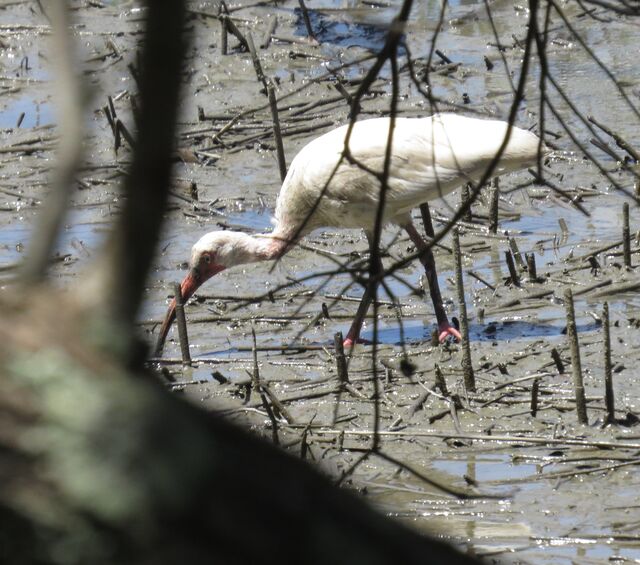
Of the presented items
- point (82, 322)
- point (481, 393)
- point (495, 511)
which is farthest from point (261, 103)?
point (82, 322)

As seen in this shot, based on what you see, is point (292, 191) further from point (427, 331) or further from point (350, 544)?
point (350, 544)

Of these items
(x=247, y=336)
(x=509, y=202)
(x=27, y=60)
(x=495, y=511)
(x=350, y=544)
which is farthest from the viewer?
(x=27, y=60)

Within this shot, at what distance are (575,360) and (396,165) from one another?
7.17 feet

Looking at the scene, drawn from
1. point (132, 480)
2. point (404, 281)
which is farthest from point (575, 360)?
point (132, 480)

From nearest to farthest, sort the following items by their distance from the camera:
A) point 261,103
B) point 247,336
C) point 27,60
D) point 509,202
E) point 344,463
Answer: point 344,463, point 247,336, point 509,202, point 261,103, point 27,60

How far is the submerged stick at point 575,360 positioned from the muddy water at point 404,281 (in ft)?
0.31

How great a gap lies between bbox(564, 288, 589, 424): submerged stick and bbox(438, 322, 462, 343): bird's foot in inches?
61.7

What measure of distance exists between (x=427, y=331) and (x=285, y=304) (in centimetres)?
84

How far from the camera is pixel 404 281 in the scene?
2.98 meters

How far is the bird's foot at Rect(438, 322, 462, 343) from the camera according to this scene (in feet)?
23.4

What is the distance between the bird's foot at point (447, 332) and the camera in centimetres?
713

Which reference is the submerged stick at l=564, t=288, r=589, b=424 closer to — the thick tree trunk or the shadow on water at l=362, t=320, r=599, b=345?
the shadow on water at l=362, t=320, r=599, b=345

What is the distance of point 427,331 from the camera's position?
742cm

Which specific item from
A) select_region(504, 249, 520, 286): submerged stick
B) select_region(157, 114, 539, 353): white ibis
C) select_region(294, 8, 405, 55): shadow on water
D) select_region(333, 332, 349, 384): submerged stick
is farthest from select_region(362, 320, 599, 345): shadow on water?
select_region(294, 8, 405, 55): shadow on water
